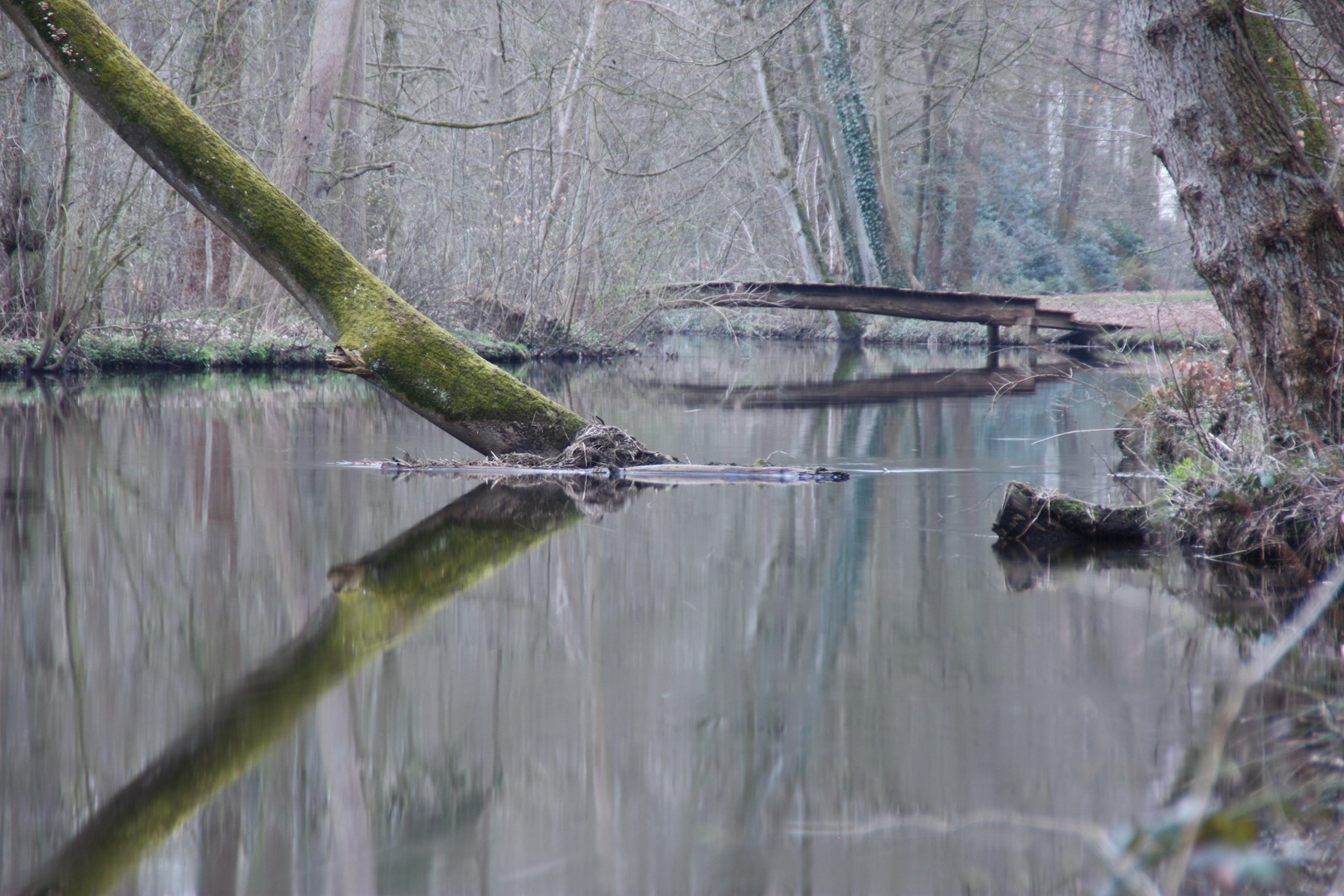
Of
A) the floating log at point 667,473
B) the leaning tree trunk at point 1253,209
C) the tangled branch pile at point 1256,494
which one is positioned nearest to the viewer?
the tangled branch pile at point 1256,494

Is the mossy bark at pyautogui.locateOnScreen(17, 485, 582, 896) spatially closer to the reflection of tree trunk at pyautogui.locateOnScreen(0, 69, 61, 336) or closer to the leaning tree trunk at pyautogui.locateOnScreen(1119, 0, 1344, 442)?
the leaning tree trunk at pyautogui.locateOnScreen(1119, 0, 1344, 442)

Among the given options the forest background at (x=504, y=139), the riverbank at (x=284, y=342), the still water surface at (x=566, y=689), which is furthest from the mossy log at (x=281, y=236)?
the riverbank at (x=284, y=342)

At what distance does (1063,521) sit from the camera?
20.3ft

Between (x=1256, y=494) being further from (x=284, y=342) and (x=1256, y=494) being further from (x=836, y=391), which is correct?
(x=284, y=342)

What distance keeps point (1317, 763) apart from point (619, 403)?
10964 millimetres

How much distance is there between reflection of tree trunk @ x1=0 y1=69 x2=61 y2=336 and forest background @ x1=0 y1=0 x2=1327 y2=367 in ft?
0.10

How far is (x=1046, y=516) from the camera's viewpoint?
6160 mm

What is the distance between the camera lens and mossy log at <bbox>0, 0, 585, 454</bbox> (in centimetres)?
782

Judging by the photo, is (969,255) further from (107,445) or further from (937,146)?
(107,445)

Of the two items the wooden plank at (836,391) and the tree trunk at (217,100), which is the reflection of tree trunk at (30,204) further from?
the wooden plank at (836,391)

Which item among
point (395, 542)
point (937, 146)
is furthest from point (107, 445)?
point (937, 146)

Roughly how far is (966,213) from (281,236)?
31.4 m

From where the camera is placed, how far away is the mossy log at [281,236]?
25.6 ft

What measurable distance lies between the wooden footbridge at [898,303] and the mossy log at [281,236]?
13243mm
